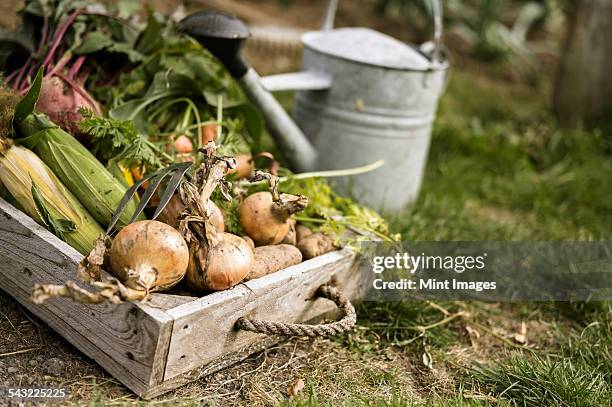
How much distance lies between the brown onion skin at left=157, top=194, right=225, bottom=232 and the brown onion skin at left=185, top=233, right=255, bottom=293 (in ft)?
0.32

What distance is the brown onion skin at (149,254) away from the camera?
1.62m

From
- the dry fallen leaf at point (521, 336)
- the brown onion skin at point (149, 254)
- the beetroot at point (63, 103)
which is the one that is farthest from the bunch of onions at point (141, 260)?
the dry fallen leaf at point (521, 336)

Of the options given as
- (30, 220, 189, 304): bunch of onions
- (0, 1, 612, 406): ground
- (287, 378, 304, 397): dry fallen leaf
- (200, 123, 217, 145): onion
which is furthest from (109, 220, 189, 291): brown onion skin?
(200, 123, 217, 145): onion

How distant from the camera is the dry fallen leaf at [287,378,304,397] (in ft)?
6.08

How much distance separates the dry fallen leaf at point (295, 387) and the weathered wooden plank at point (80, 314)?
370mm

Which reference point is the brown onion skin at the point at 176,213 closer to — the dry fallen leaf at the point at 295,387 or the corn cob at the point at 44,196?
the corn cob at the point at 44,196

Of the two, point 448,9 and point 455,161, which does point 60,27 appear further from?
point 448,9

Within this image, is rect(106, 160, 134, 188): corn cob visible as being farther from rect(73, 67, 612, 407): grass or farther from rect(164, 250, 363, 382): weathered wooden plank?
rect(73, 67, 612, 407): grass

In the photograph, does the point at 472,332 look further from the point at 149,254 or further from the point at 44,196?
the point at 44,196

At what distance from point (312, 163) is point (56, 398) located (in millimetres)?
1502

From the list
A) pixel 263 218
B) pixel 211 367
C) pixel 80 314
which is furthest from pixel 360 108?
pixel 80 314

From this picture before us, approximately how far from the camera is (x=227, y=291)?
1.77m

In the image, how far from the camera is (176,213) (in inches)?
73.7

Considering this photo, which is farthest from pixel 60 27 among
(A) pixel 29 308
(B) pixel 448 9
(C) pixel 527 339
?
(B) pixel 448 9
